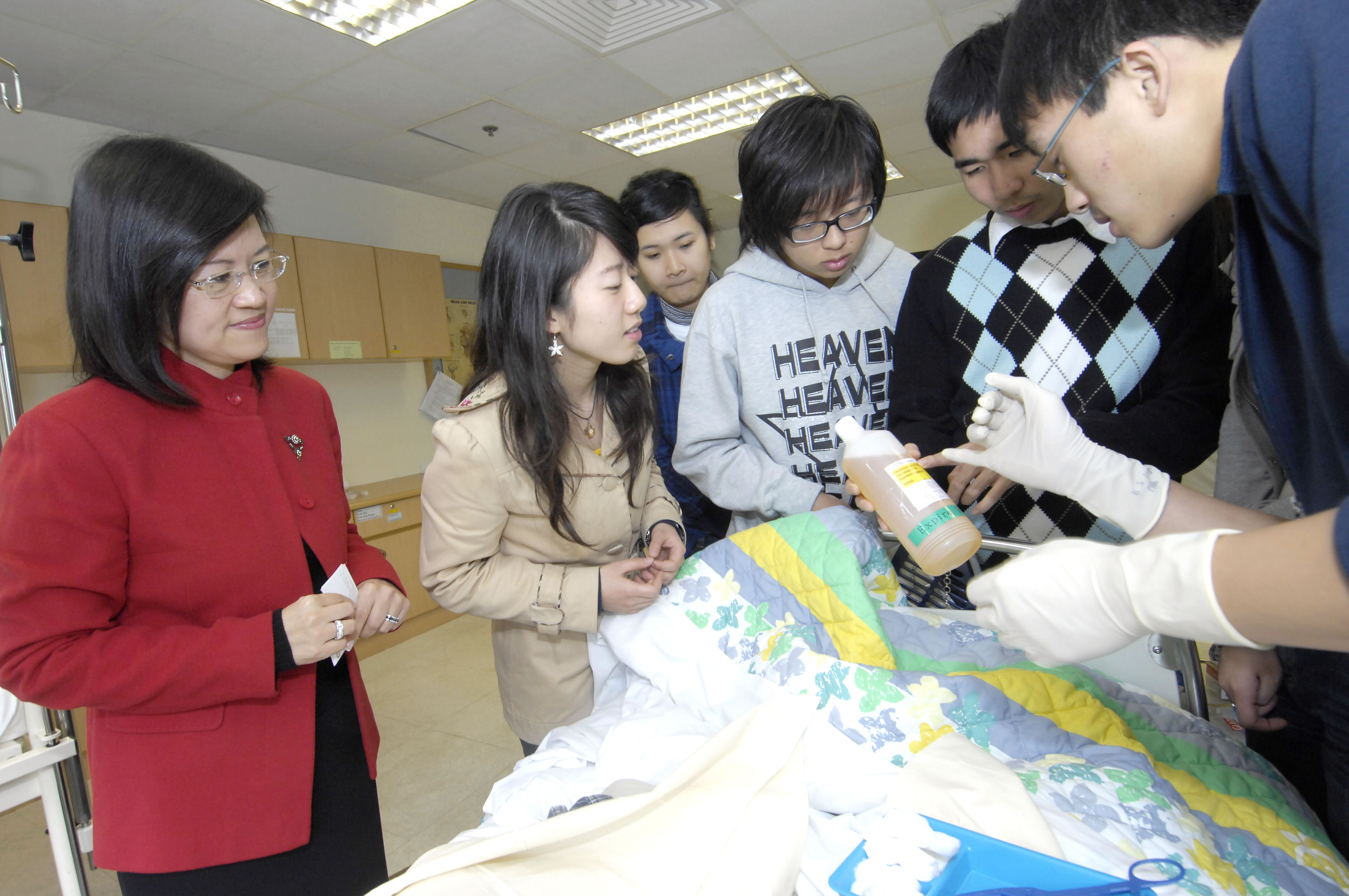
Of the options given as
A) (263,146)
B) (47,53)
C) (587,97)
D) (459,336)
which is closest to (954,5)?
(587,97)

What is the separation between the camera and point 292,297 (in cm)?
370

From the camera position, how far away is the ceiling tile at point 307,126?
3385 millimetres

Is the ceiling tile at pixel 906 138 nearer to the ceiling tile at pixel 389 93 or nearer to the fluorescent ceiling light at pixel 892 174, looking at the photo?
the fluorescent ceiling light at pixel 892 174

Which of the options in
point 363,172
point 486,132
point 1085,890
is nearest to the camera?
point 1085,890

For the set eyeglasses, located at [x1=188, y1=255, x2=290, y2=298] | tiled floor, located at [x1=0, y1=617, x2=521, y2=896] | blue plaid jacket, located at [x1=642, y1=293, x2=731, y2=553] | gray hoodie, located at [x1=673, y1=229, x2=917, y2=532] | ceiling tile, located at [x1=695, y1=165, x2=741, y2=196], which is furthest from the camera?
ceiling tile, located at [x1=695, y1=165, x2=741, y2=196]

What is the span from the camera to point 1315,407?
2.23 ft

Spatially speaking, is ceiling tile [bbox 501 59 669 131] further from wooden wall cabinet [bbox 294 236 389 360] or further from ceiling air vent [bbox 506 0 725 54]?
wooden wall cabinet [bbox 294 236 389 360]

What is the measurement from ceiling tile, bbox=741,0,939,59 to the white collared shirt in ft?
6.82

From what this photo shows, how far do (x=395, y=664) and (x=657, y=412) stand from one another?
2.63 meters

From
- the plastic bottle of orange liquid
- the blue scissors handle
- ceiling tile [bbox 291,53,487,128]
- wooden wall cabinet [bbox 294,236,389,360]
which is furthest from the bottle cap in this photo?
wooden wall cabinet [bbox 294,236,389,360]

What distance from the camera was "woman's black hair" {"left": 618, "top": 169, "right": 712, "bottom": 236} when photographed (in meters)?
1.95

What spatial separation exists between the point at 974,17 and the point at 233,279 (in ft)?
11.2

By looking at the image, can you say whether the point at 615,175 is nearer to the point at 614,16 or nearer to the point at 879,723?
the point at 614,16

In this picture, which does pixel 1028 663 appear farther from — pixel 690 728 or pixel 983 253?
pixel 983 253
